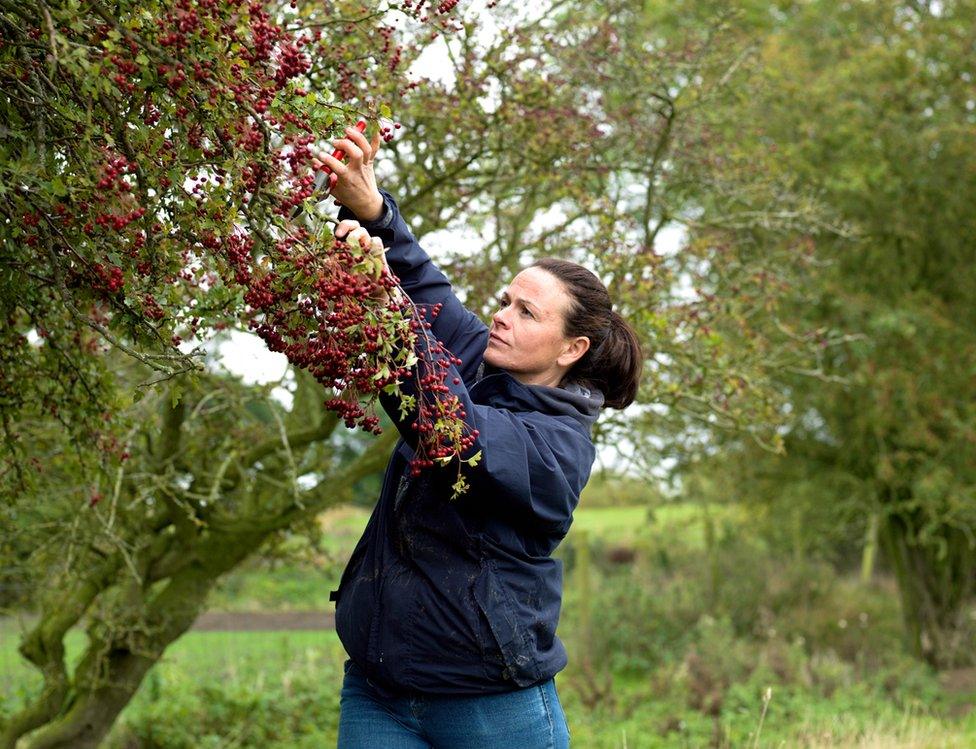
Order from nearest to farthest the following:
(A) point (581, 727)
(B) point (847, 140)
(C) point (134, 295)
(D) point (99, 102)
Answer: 1. (D) point (99, 102)
2. (C) point (134, 295)
3. (A) point (581, 727)
4. (B) point (847, 140)

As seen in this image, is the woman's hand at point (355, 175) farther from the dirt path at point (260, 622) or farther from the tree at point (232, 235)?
the dirt path at point (260, 622)

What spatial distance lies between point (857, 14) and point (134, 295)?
39.8ft

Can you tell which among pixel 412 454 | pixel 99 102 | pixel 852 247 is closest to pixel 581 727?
pixel 852 247

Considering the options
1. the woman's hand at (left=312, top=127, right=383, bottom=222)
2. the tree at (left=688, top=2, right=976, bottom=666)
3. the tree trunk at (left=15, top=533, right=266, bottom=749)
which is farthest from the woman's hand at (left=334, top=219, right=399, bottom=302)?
the tree at (left=688, top=2, right=976, bottom=666)

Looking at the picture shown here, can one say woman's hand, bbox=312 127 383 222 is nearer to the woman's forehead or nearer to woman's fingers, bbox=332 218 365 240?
woman's fingers, bbox=332 218 365 240

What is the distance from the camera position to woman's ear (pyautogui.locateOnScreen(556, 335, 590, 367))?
2828 mm

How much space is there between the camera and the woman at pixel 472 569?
2.49 m

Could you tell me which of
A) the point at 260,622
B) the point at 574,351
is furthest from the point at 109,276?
the point at 260,622

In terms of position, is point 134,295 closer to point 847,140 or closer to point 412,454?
point 412,454

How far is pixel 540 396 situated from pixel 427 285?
38 centimetres

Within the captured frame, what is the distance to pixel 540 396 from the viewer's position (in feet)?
8.84

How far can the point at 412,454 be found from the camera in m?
2.53

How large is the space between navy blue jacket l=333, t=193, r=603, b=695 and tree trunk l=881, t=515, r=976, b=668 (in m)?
11.5

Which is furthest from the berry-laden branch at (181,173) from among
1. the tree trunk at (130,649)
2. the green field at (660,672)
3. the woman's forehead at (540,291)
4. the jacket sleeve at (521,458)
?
the green field at (660,672)
